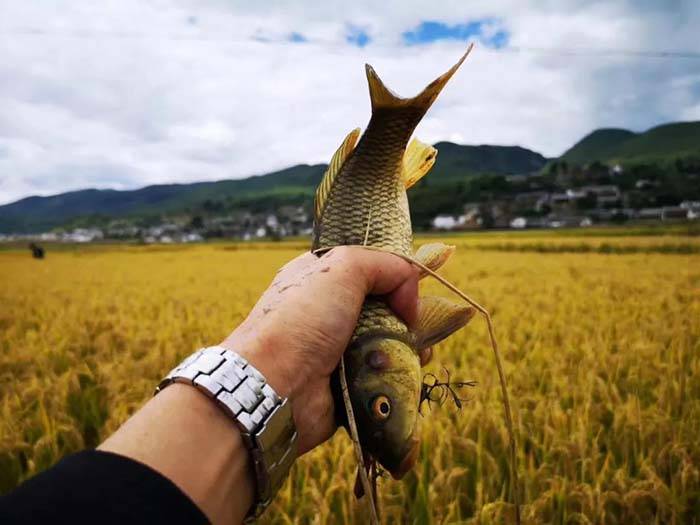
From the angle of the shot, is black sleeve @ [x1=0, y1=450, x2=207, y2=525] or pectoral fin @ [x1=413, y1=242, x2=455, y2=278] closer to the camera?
black sleeve @ [x1=0, y1=450, x2=207, y2=525]

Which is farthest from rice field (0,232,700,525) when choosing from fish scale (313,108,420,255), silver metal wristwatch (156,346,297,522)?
silver metal wristwatch (156,346,297,522)

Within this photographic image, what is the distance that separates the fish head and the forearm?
0.87 ft

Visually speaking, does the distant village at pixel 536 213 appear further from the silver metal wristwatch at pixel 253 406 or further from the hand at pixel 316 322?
the silver metal wristwatch at pixel 253 406

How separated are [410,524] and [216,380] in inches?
78.8

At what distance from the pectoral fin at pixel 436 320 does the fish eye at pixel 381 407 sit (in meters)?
0.22

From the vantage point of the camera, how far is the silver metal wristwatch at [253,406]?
1.12 metres

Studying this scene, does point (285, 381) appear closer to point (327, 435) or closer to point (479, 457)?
point (327, 435)

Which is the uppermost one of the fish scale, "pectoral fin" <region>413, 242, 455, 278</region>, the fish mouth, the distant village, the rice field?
the fish scale

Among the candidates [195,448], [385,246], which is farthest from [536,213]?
[195,448]

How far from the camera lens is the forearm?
1013mm

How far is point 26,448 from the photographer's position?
→ 3.50 metres

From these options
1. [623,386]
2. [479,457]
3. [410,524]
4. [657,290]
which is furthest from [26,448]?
[657,290]

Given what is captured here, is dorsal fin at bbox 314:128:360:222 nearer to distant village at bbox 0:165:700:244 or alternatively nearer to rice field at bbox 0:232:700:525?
rice field at bbox 0:232:700:525

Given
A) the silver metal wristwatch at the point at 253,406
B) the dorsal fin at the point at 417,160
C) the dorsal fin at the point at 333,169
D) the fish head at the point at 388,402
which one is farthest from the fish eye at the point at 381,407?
the dorsal fin at the point at 417,160
